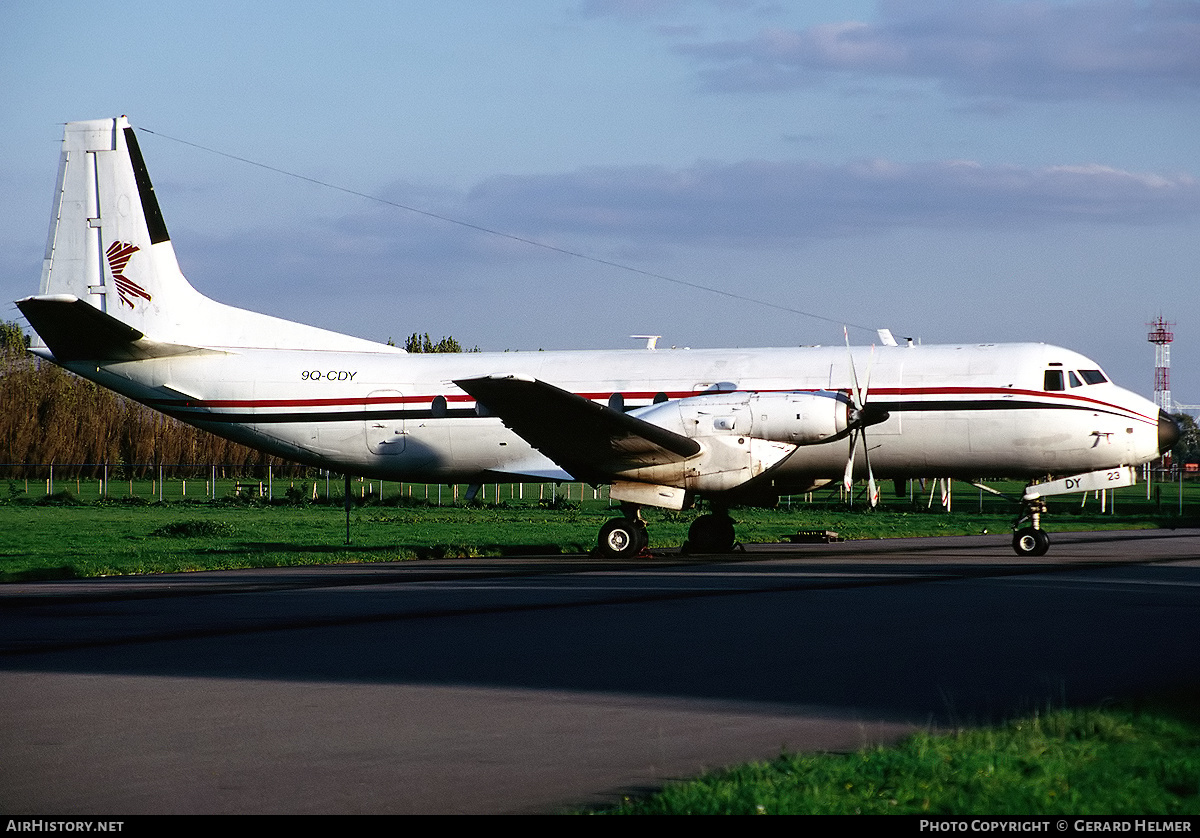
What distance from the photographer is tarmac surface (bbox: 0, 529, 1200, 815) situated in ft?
20.3

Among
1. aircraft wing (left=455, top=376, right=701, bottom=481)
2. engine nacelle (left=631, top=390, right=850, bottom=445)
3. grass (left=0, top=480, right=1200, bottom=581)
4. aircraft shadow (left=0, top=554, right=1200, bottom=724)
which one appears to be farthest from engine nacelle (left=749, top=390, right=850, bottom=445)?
grass (left=0, top=480, right=1200, bottom=581)

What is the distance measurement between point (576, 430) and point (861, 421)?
5087mm

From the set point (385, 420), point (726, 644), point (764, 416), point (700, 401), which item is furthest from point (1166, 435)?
point (385, 420)

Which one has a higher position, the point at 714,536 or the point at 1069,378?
the point at 1069,378

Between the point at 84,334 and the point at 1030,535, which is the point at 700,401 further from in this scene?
the point at 84,334

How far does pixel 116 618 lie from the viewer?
44.1ft

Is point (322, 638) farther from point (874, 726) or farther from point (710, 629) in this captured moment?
point (874, 726)

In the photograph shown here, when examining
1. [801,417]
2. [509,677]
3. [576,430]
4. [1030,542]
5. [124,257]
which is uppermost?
[124,257]

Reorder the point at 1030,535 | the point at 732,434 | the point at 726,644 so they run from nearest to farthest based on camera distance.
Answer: the point at 726,644 < the point at 732,434 < the point at 1030,535

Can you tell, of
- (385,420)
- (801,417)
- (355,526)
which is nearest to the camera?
(801,417)

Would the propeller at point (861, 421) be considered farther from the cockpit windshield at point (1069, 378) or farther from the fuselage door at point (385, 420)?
the fuselage door at point (385, 420)

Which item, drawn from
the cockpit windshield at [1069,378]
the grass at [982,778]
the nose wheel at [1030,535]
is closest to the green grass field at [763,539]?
the grass at [982,778]

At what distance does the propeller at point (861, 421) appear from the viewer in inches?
851

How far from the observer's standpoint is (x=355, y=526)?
124ft
